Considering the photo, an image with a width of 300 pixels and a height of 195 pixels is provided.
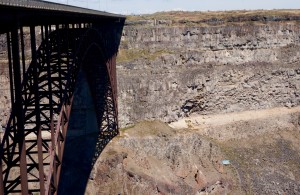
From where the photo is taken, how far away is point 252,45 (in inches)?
2717

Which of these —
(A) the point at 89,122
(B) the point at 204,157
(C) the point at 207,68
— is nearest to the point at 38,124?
(A) the point at 89,122

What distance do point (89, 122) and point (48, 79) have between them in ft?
103

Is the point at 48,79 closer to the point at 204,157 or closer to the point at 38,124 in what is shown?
the point at 38,124

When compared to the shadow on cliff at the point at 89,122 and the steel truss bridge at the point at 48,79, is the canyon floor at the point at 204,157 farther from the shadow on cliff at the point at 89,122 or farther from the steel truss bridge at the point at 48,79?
the steel truss bridge at the point at 48,79

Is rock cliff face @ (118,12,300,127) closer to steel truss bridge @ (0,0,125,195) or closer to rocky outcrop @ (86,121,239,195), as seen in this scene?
steel truss bridge @ (0,0,125,195)

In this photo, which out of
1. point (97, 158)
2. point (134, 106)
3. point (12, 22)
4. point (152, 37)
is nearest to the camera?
point (12, 22)

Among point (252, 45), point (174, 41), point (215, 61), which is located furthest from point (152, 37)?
point (252, 45)

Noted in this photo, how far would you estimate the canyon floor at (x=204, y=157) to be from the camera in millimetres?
48312

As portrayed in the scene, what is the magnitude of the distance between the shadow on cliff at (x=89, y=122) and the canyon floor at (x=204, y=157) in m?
1.19

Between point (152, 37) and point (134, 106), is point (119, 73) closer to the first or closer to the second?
point (134, 106)

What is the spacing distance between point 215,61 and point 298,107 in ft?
48.2

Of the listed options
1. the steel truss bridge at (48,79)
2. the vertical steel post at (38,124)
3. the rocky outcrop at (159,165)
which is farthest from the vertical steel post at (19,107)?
the rocky outcrop at (159,165)

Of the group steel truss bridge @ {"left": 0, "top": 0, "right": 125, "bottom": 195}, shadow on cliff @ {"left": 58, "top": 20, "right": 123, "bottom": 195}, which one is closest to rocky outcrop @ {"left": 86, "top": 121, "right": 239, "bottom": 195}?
shadow on cliff @ {"left": 58, "top": 20, "right": 123, "bottom": 195}

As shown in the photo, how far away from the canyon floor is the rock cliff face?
2.28 meters
